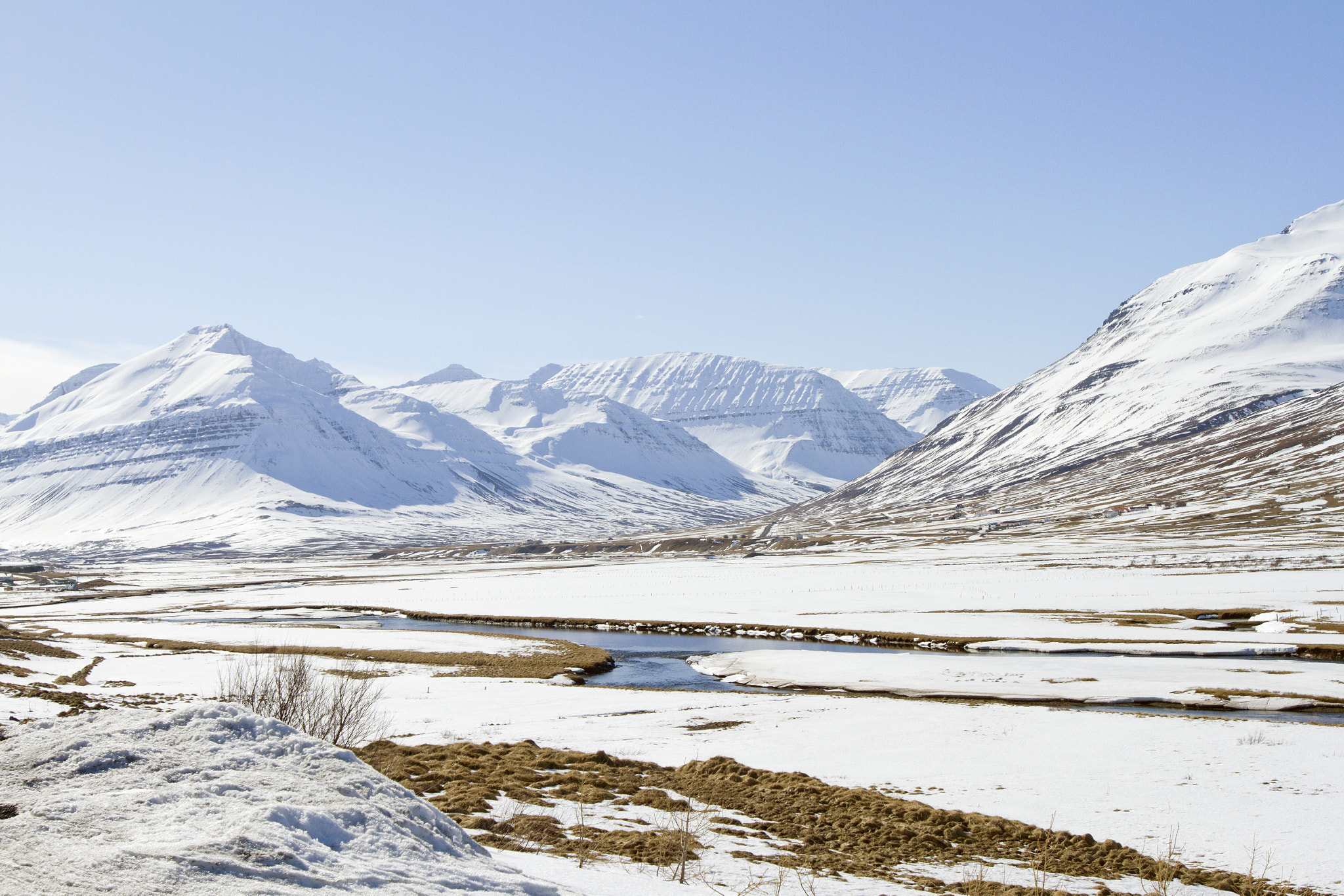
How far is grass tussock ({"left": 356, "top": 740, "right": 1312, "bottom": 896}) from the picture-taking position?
14.0 meters

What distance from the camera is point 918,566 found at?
389 feet

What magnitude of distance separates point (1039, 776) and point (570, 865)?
1488cm

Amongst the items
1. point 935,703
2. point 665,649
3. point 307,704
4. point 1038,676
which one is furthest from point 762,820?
point 665,649

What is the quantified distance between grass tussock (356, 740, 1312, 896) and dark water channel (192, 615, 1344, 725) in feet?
63.0

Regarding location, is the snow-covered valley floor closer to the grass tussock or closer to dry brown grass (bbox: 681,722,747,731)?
dry brown grass (bbox: 681,722,747,731)

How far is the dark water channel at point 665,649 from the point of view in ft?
109

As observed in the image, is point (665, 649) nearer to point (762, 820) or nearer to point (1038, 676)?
point (1038, 676)

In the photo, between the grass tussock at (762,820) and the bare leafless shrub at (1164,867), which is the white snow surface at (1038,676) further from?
the bare leafless shrub at (1164,867)

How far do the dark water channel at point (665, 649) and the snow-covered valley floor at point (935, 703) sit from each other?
152 centimetres

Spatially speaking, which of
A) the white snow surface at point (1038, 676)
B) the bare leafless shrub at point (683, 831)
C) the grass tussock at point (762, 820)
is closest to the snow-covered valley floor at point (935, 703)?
the white snow surface at point (1038, 676)

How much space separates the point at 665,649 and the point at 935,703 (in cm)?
2599

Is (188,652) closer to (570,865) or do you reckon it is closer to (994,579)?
(570,865)

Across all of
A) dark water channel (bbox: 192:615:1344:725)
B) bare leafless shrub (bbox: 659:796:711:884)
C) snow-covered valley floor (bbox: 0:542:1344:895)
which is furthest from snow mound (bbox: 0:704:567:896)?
dark water channel (bbox: 192:615:1344:725)

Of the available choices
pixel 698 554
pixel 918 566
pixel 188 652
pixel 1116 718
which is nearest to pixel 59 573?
pixel 698 554
